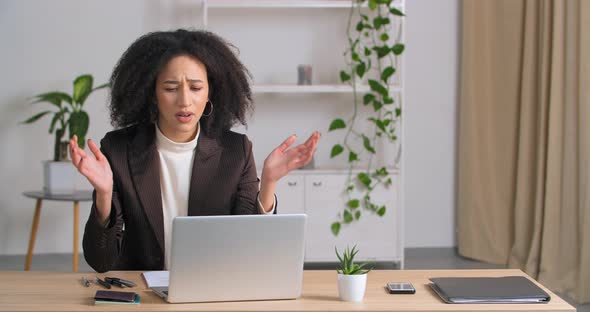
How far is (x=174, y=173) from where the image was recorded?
2555 mm

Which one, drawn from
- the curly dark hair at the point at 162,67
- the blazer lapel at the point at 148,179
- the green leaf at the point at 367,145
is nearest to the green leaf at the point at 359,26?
the green leaf at the point at 367,145

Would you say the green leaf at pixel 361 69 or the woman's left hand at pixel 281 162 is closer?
the woman's left hand at pixel 281 162

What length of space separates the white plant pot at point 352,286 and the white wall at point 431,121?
329 centimetres

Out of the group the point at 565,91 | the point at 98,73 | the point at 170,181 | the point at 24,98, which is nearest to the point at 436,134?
the point at 565,91

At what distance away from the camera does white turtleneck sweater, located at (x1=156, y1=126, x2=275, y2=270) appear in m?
2.54

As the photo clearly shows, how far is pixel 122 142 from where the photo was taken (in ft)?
8.32

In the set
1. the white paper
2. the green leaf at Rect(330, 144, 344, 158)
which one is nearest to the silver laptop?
the white paper

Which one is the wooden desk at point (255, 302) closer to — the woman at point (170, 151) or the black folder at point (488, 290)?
the black folder at point (488, 290)

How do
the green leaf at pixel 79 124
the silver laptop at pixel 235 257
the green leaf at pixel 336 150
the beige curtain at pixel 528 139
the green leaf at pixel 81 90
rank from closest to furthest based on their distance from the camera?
the silver laptop at pixel 235 257 < the beige curtain at pixel 528 139 < the green leaf at pixel 79 124 < the green leaf at pixel 81 90 < the green leaf at pixel 336 150

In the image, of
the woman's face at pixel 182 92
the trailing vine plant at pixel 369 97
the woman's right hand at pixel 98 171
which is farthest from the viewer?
the trailing vine plant at pixel 369 97

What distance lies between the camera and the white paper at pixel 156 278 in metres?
2.19

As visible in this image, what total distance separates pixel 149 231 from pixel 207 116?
1.39ft

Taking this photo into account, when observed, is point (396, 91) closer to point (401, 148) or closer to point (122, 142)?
point (401, 148)

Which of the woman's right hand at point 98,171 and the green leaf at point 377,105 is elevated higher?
the green leaf at point 377,105
